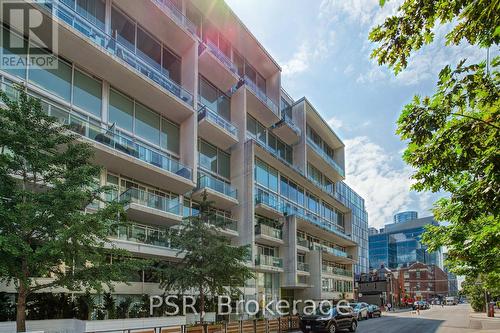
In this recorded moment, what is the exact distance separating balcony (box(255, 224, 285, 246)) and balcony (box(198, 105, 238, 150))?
6709 mm

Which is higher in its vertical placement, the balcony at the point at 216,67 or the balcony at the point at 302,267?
the balcony at the point at 216,67

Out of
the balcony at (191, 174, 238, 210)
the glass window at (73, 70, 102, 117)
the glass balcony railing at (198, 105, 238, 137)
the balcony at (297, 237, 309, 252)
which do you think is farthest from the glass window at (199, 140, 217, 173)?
the balcony at (297, 237, 309, 252)

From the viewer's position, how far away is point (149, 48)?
24766 mm

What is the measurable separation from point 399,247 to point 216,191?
423 feet

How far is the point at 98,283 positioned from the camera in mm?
13242

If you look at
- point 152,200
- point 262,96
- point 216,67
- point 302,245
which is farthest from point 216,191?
point 302,245

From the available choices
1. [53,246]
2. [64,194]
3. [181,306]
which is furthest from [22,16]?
[181,306]

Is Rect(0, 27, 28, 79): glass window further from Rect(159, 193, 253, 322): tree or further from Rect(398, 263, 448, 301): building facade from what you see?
Rect(398, 263, 448, 301): building facade

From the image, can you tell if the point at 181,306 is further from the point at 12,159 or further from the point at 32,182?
the point at 12,159

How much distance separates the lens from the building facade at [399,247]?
432ft

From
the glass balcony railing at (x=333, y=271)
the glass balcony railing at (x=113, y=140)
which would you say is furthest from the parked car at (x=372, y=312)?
the glass balcony railing at (x=113, y=140)

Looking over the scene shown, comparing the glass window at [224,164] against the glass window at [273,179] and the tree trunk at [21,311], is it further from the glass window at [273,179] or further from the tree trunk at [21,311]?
the tree trunk at [21,311]

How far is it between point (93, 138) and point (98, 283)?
811 centimetres

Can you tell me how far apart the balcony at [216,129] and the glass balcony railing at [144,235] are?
7.52 m
